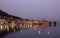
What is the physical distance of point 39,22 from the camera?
18862cm

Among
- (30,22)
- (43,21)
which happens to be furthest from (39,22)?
(30,22)

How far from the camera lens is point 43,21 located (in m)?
179

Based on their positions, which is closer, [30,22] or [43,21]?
[30,22]

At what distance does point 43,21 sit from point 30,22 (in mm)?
18501

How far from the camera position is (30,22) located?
165 metres

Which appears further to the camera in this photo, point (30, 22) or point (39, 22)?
point (39, 22)

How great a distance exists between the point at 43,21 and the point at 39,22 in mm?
10497

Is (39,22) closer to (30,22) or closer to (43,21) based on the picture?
(43,21)

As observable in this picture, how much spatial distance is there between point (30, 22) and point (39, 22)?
2515 centimetres
